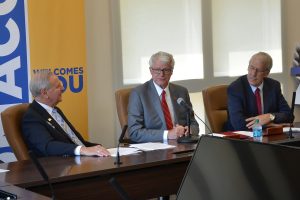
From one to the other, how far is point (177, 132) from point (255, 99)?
940mm

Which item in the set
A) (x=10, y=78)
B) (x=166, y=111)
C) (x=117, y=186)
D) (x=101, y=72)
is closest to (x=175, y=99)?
(x=166, y=111)

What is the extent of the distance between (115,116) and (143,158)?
7.04ft

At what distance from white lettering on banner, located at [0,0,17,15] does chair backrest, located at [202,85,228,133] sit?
1.68 m

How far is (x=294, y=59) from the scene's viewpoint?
21.2 feet

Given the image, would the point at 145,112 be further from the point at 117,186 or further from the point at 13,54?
the point at 117,186

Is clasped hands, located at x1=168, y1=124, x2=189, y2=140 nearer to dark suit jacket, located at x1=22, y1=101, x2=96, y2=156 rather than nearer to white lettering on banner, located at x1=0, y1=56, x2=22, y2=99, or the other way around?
dark suit jacket, located at x1=22, y1=101, x2=96, y2=156

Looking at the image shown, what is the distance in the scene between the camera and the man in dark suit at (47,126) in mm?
3400

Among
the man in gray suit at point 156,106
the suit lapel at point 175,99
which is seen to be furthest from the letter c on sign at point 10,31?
the suit lapel at point 175,99

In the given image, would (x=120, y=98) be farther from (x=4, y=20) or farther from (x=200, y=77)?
(x=200, y=77)

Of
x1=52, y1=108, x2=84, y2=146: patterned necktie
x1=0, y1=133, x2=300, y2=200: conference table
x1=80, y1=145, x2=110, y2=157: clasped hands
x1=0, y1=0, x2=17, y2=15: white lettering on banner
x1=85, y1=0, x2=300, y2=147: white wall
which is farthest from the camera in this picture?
x1=85, y1=0, x2=300, y2=147: white wall

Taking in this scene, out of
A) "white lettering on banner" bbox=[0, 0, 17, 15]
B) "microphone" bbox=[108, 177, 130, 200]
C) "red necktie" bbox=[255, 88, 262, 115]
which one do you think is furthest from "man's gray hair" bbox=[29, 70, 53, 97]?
"microphone" bbox=[108, 177, 130, 200]

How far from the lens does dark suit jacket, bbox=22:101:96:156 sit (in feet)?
11.2

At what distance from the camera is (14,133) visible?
3.59 m

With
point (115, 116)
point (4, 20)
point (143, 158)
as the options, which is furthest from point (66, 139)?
point (115, 116)
